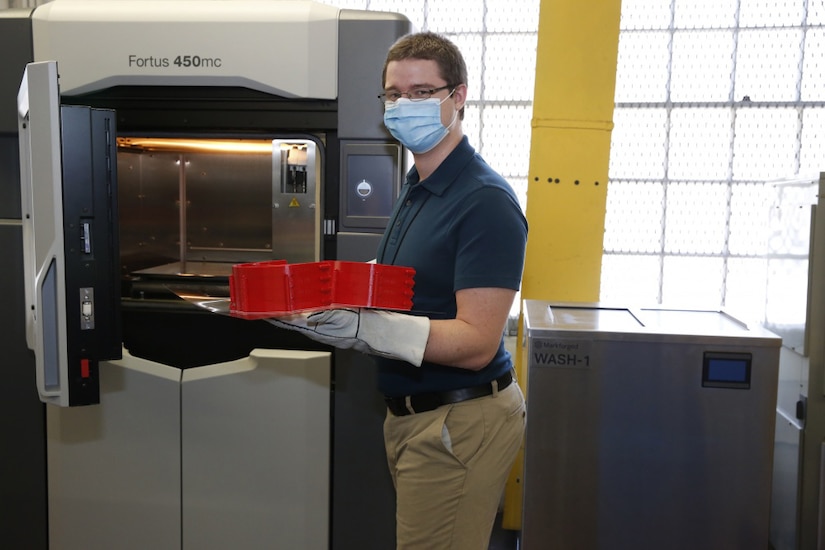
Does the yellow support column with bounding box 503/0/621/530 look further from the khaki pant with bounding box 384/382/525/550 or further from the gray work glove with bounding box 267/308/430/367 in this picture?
the gray work glove with bounding box 267/308/430/367

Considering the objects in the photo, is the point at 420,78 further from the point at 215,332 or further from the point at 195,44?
the point at 215,332

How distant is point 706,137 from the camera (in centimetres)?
386

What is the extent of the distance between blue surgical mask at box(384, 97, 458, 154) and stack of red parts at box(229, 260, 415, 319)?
372mm

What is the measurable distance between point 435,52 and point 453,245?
0.44 m

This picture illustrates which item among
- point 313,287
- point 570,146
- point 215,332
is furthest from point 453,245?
point 570,146

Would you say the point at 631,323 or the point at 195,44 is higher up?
the point at 195,44

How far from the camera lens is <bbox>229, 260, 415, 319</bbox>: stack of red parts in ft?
4.24

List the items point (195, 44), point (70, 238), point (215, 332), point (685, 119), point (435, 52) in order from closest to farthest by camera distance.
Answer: point (435, 52) → point (70, 238) → point (195, 44) → point (215, 332) → point (685, 119)

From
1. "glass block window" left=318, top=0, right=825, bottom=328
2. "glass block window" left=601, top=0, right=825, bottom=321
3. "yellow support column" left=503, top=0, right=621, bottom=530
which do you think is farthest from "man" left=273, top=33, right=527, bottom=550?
"glass block window" left=601, top=0, right=825, bottom=321

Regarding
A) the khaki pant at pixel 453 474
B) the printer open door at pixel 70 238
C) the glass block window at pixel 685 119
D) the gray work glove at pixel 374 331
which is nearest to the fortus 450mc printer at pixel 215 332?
the printer open door at pixel 70 238

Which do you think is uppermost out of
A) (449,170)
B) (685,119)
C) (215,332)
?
(685,119)

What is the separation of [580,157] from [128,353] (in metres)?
1.85

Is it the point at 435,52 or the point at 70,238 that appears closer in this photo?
the point at 435,52

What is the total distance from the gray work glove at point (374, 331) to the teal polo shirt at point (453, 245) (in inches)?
4.0
